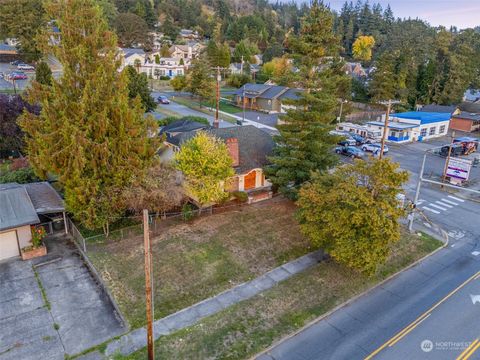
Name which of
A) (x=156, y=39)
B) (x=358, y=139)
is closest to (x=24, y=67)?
(x=156, y=39)

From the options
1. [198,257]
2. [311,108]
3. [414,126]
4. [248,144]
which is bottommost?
[198,257]

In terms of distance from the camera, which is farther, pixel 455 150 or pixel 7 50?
pixel 7 50

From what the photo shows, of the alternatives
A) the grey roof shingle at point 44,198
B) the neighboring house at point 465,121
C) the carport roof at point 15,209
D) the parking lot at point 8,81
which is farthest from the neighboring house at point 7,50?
the neighboring house at point 465,121

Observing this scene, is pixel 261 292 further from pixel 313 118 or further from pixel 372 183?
pixel 313 118

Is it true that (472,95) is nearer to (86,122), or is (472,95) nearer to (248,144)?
(248,144)

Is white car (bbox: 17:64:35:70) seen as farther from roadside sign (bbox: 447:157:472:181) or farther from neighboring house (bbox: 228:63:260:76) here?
roadside sign (bbox: 447:157:472:181)

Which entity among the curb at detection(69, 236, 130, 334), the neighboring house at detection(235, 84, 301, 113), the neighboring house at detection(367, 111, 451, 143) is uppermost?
the neighboring house at detection(235, 84, 301, 113)

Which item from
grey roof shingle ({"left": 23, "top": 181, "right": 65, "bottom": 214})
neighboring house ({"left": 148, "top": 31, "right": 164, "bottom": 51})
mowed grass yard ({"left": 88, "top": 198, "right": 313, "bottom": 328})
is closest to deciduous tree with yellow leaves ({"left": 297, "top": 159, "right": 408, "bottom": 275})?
mowed grass yard ({"left": 88, "top": 198, "right": 313, "bottom": 328})
